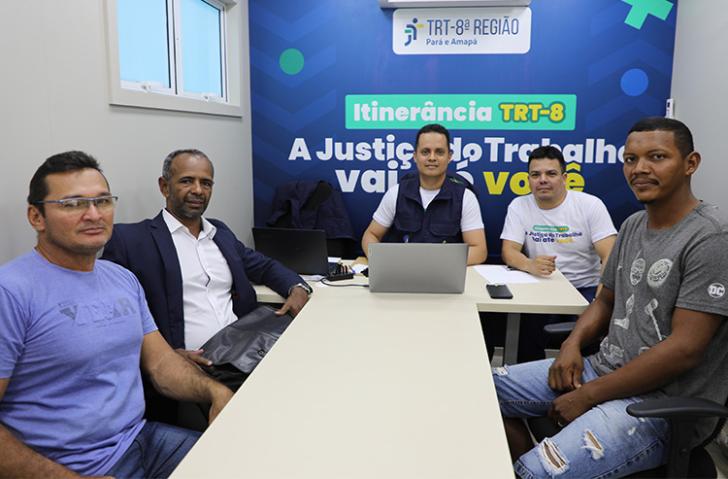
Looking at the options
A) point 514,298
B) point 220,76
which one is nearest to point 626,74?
point 514,298

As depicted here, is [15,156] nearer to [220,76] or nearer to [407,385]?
[407,385]

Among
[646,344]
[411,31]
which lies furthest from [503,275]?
[411,31]

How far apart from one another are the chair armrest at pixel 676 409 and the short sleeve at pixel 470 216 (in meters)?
1.96

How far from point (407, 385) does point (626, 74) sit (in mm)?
3096

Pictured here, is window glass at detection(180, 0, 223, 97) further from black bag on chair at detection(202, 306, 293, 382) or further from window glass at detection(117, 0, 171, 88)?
black bag on chair at detection(202, 306, 293, 382)

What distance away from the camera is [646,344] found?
66.6 inches

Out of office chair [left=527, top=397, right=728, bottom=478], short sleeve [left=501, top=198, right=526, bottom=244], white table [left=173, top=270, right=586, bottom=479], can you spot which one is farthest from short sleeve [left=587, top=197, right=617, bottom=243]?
office chair [left=527, top=397, right=728, bottom=478]

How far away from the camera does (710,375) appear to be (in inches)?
62.2

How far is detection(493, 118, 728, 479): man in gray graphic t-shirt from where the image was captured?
150cm

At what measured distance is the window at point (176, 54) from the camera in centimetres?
246

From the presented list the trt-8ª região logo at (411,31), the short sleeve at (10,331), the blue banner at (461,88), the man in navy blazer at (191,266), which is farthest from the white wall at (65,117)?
the trt-8ª região logo at (411,31)

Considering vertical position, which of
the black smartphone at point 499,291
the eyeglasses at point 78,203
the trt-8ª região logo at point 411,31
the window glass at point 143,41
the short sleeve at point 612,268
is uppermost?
the trt-8ª região logo at point 411,31

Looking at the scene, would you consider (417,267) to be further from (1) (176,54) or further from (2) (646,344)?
(1) (176,54)

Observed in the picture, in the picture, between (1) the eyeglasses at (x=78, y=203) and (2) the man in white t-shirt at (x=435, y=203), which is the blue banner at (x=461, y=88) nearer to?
(2) the man in white t-shirt at (x=435, y=203)
